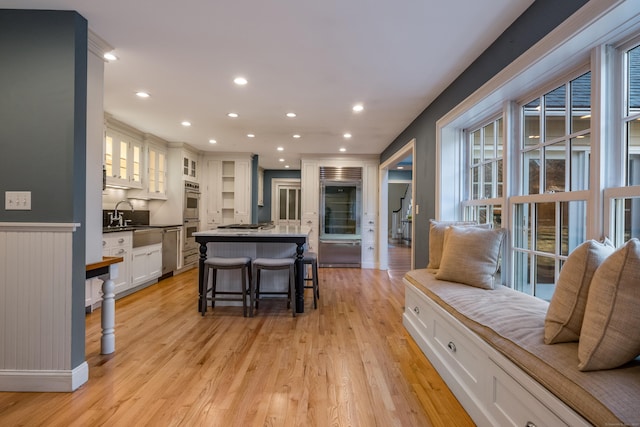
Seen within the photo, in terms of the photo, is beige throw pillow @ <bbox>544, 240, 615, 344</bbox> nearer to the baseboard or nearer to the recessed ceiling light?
the baseboard

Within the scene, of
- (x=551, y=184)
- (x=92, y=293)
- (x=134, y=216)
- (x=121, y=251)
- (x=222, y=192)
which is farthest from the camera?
(x=222, y=192)

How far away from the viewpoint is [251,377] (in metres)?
2.09


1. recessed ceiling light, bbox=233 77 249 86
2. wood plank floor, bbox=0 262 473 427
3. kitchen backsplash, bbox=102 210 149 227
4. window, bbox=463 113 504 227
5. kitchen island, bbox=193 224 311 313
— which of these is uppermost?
recessed ceiling light, bbox=233 77 249 86

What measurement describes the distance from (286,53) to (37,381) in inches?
106

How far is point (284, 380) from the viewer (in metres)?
2.06

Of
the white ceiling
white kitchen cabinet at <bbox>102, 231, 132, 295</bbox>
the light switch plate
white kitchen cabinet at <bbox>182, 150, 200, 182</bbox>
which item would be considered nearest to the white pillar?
the light switch plate

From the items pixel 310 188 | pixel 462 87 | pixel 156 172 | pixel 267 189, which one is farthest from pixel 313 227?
pixel 462 87

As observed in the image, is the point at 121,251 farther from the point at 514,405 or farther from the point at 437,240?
the point at 514,405

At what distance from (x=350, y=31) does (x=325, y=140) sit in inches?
125

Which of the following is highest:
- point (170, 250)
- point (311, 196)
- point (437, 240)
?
point (311, 196)

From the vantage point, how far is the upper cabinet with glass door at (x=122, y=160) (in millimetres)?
4198

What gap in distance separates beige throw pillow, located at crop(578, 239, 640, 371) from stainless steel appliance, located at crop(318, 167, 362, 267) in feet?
17.7

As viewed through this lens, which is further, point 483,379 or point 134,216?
point 134,216

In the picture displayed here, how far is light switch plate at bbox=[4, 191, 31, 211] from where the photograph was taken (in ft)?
6.37
